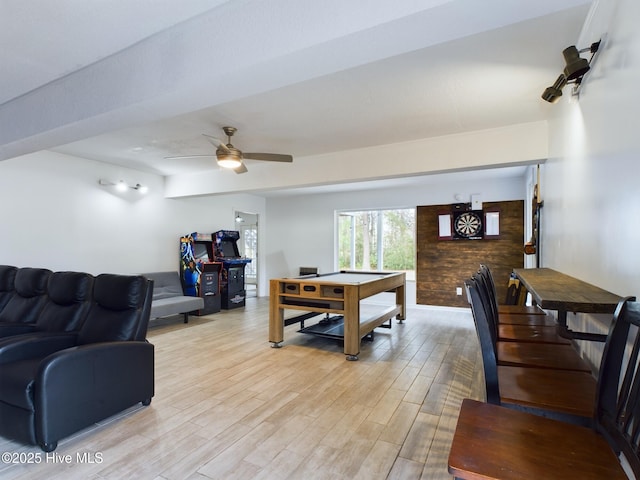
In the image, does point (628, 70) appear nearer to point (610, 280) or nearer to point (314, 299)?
point (610, 280)

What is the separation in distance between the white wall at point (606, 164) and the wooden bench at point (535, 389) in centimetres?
42

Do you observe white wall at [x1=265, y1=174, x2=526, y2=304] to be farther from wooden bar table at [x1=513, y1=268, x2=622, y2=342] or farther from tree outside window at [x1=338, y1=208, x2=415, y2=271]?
wooden bar table at [x1=513, y1=268, x2=622, y2=342]

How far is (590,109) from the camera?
1891 mm

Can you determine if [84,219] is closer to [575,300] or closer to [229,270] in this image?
[229,270]

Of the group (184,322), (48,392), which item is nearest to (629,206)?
(48,392)

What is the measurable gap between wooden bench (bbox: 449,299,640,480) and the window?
582cm

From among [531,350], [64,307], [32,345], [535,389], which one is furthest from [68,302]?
[531,350]

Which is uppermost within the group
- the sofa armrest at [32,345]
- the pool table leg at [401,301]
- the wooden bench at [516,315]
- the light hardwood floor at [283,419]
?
the wooden bench at [516,315]

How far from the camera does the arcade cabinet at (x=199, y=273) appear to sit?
5973 millimetres

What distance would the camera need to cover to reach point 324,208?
7809mm

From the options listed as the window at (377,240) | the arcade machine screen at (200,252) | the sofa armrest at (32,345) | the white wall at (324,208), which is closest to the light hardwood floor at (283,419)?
the sofa armrest at (32,345)

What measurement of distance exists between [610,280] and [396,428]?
5.05ft

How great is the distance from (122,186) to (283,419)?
4.54 metres

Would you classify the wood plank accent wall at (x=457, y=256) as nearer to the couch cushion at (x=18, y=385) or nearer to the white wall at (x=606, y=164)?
the white wall at (x=606, y=164)
